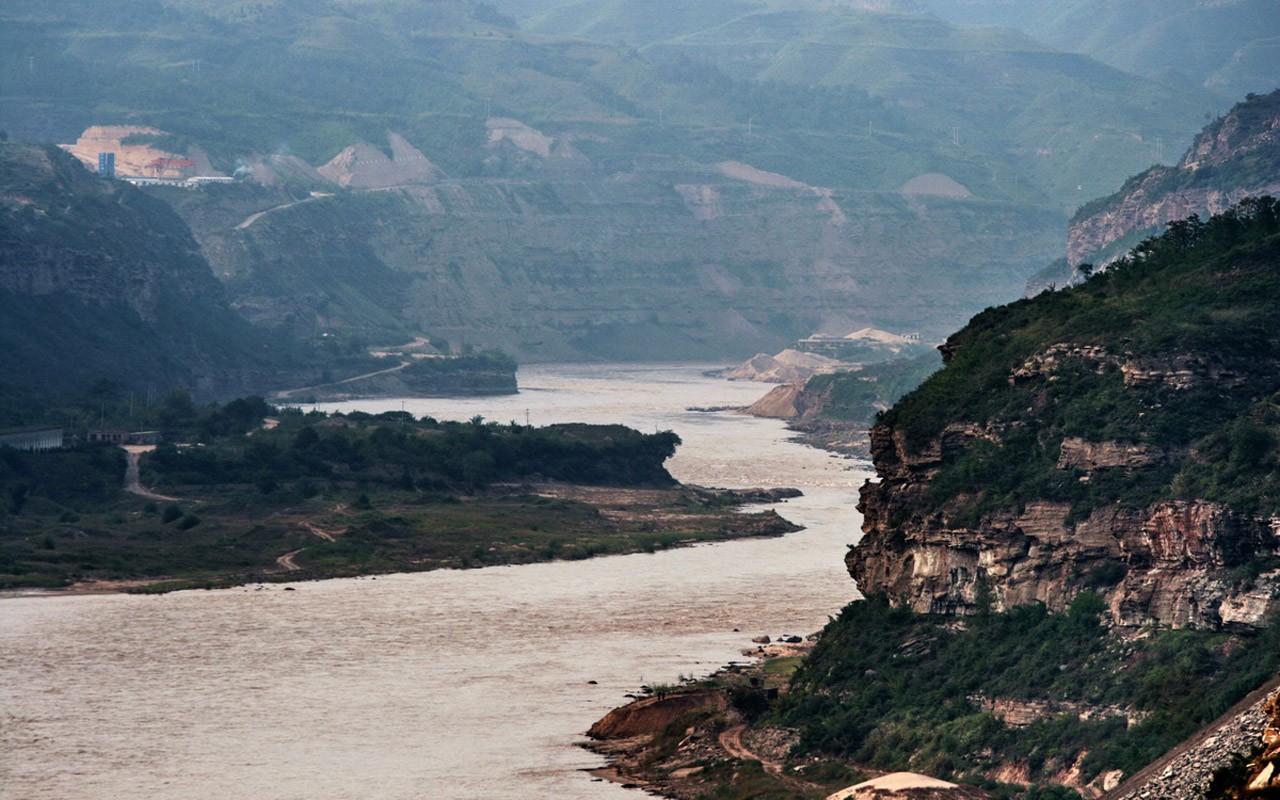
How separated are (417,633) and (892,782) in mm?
54634

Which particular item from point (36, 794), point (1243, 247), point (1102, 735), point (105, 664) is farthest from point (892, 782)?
point (105, 664)

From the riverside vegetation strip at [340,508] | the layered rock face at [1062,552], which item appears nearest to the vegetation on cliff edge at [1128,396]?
the layered rock face at [1062,552]

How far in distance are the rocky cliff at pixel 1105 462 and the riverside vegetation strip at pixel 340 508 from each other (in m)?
56.6

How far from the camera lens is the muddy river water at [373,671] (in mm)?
85625

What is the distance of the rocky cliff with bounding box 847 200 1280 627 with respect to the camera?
75.0m

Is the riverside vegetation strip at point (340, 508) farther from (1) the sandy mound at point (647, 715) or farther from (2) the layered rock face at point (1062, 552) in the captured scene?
(2) the layered rock face at point (1062, 552)

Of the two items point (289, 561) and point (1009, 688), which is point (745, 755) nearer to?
point (1009, 688)

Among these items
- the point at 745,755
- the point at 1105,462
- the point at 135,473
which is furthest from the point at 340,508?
the point at 1105,462

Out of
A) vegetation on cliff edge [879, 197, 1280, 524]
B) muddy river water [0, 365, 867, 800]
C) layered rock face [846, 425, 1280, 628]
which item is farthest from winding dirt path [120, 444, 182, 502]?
layered rock face [846, 425, 1280, 628]

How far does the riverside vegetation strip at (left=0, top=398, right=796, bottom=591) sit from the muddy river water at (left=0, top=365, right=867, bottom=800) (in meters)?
6.54

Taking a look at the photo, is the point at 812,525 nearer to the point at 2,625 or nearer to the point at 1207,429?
the point at 2,625

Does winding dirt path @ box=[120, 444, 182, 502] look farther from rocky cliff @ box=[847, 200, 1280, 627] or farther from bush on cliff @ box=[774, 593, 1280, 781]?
bush on cliff @ box=[774, 593, 1280, 781]

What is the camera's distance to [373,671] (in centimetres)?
10731

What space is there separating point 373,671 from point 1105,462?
3796cm
